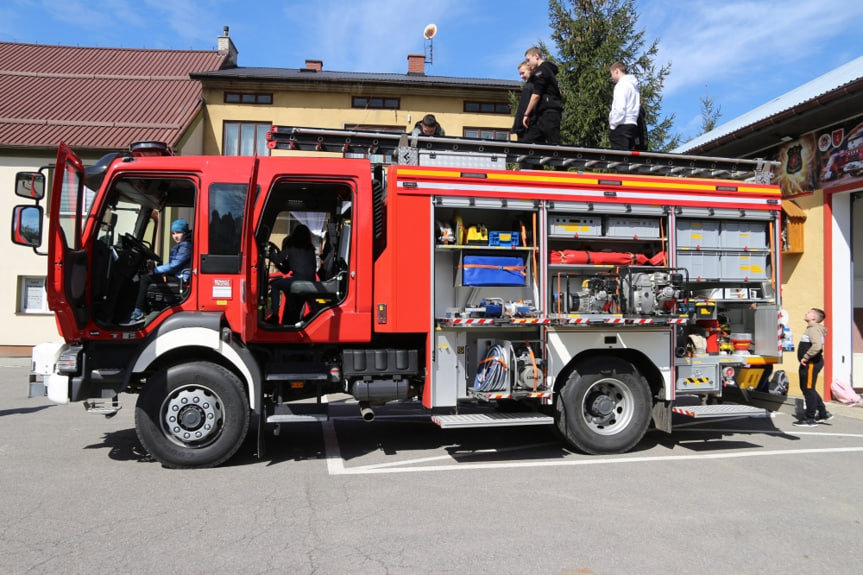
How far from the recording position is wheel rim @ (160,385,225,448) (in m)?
5.87

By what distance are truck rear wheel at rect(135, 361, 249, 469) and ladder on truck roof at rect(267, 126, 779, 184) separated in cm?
244

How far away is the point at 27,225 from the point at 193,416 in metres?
2.18

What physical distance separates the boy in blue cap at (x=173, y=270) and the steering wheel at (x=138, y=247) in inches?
11.5

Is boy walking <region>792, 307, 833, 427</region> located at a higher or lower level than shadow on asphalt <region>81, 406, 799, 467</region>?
higher

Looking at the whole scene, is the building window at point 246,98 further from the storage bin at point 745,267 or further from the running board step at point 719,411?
the running board step at point 719,411

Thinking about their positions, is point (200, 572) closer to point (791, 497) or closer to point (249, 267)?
point (249, 267)

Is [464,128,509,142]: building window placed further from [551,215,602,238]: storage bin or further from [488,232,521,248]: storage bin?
[488,232,521,248]: storage bin

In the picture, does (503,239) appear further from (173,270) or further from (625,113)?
(173,270)

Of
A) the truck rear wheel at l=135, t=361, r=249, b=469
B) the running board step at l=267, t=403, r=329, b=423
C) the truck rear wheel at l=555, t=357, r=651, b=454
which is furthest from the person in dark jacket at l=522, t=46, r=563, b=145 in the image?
the truck rear wheel at l=135, t=361, r=249, b=469

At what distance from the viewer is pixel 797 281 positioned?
11234 mm

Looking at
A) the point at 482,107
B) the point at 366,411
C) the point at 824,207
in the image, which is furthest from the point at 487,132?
the point at 366,411

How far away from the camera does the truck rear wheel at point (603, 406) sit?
6582mm

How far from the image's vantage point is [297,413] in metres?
6.16

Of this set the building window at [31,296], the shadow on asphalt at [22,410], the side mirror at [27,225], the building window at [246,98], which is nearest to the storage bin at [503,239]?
the side mirror at [27,225]
